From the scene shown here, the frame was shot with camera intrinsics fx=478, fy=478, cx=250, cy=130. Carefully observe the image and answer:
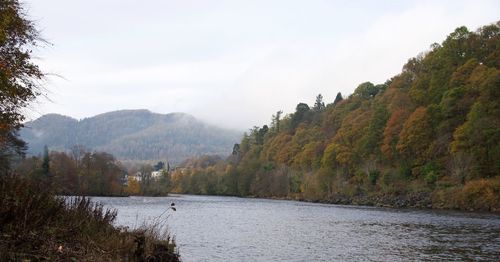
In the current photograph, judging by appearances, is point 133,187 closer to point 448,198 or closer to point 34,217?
point 448,198

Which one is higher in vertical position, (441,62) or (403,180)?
(441,62)

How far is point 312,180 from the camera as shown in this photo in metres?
113

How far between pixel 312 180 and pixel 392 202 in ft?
113

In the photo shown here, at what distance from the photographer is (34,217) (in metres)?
11.9

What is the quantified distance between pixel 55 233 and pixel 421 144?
3096 inches

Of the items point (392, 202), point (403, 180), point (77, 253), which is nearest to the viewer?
point (77, 253)

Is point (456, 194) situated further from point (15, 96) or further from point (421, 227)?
point (15, 96)

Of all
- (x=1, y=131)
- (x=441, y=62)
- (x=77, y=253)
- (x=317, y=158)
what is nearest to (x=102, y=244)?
(x=77, y=253)

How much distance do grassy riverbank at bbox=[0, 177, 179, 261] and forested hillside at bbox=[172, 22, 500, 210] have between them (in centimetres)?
5816

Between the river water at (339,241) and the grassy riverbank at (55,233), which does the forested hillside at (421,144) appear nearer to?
the river water at (339,241)

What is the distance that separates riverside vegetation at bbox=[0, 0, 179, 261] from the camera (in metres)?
10.7

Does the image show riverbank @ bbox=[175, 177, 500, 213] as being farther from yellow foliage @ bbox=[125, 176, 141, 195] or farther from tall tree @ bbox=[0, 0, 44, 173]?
yellow foliage @ bbox=[125, 176, 141, 195]

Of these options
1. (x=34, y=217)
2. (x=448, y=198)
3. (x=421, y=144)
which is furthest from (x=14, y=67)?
(x=421, y=144)

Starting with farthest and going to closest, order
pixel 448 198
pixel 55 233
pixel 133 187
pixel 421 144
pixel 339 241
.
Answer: pixel 133 187
pixel 421 144
pixel 448 198
pixel 339 241
pixel 55 233
